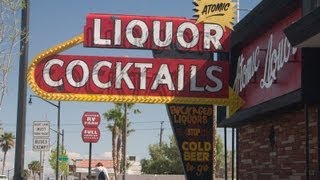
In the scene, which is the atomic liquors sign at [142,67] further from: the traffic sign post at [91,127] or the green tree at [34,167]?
the green tree at [34,167]

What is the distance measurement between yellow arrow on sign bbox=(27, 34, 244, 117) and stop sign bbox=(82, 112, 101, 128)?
222 inches

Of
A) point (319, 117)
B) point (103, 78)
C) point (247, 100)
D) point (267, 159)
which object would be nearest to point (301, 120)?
point (319, 117)

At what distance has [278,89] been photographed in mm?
12375

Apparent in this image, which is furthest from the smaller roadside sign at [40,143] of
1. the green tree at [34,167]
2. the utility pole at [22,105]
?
the green tree at [34,167]

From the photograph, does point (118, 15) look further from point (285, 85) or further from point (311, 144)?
point (311, 144)

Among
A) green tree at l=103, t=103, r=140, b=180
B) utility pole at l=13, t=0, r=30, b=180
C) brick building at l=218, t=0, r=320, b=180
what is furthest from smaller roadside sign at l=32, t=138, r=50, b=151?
green tree at l=103, t=103, r=140, b=180

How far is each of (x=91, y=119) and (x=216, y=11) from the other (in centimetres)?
696

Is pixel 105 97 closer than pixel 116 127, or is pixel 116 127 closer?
pixel 105 97

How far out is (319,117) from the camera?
10.2 meters

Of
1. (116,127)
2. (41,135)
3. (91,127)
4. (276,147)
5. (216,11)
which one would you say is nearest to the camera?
(276,147)

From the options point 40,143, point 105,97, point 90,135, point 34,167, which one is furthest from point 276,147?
point 34,167

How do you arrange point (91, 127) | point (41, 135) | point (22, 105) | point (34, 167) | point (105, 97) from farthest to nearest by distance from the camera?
point (34, 167) → point (91, 127) → point (41, 135) → point (105, 97) → point (22, 105)

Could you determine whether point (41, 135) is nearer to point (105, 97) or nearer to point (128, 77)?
point (105, 97)

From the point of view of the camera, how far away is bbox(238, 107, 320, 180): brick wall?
11383 millimetres
